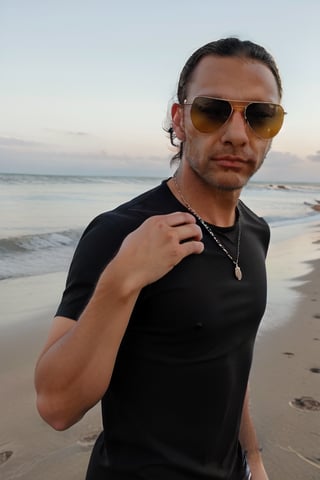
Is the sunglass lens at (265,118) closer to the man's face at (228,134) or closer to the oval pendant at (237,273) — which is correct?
the man's face at (228,134)

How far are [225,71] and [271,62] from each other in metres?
0.22

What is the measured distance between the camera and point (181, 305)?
1.46 meters

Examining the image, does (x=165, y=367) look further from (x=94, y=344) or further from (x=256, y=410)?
(x=256, y=410)

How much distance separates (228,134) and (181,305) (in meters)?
0.65

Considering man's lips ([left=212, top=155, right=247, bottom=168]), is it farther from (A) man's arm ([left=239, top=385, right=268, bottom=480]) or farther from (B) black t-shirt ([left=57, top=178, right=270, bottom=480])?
(A) man's arm ([left=239, top=385, right=268, bottom=480])

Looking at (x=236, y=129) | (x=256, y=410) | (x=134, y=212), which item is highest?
(x=236, y=129)

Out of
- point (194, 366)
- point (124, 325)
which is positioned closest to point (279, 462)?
point (194, 366)

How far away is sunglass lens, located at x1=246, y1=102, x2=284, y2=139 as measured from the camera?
172 centimetres

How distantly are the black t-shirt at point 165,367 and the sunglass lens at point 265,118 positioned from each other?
1.55 ft

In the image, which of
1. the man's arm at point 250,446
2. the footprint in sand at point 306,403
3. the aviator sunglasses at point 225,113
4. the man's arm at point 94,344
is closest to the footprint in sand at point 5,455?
the man's arm at point 250,446

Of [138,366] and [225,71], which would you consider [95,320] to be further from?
[225,71]

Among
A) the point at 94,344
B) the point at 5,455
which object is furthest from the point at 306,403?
the point at 94,344

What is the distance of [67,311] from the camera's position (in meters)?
1.37

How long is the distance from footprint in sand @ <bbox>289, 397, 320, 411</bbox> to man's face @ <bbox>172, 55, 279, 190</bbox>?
2867mm
